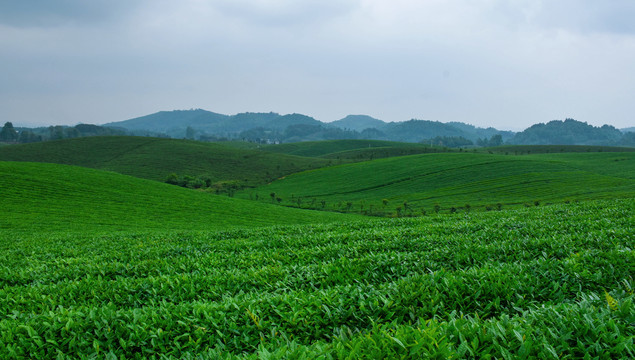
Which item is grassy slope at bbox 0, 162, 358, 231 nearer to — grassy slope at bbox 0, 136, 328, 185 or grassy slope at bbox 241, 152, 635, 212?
grassy slope at bbox 241, 152, 635, 212

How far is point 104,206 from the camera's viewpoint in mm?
47562

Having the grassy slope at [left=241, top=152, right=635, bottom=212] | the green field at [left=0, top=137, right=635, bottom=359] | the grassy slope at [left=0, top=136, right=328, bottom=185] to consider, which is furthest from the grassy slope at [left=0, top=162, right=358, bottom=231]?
the grassy slope at [left=0, top=136, right=328, bottom=185]

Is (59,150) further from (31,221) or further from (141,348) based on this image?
(141,348)

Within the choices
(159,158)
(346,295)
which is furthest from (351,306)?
(159,158)

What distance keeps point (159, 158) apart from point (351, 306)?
168 metres

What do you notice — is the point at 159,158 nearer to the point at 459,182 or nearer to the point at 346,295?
the point at 459,182

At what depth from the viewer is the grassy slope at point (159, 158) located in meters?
140

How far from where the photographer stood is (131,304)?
709 centimetres

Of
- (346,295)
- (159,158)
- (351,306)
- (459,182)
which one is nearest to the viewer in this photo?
(351,306)

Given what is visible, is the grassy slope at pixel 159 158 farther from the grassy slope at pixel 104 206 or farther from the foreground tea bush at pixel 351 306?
the foreground tea bush at pixel 351 306

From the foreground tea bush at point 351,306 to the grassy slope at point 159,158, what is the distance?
380 ft

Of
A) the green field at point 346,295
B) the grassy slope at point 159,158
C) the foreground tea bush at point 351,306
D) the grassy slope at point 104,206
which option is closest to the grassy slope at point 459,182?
the grassy slope at point 159,158

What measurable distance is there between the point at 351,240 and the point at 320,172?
11712cm

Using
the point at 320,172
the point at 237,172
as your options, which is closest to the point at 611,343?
the point at 320,172
